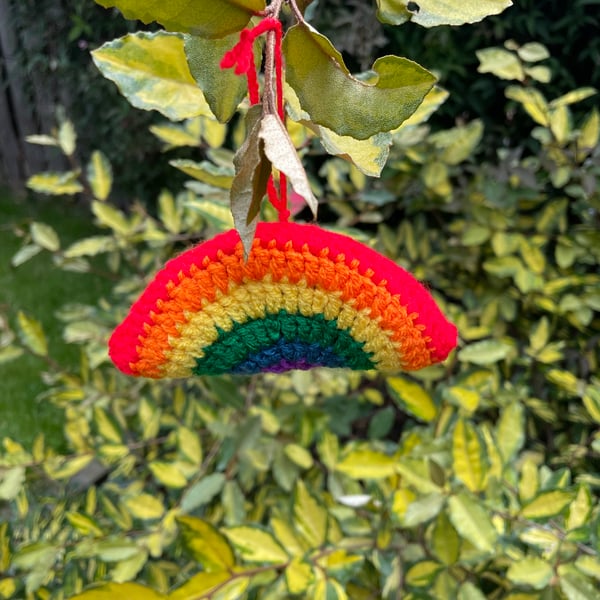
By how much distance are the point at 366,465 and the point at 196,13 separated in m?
0.66

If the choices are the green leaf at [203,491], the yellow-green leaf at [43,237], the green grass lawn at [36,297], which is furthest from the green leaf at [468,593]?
the green grass lawn at [36,297]

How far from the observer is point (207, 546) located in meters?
0.77

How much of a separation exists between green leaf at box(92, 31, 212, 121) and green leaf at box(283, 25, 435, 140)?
0.24 meters

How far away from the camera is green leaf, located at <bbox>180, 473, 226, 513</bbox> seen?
3.23 feet

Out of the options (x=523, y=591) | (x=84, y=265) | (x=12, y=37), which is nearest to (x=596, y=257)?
(x=523, y=591)

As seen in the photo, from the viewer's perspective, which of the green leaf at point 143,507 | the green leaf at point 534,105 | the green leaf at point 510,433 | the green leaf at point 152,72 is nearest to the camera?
the green leaf at point 152,72

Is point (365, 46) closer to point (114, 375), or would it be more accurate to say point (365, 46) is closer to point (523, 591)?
point (114, 375)

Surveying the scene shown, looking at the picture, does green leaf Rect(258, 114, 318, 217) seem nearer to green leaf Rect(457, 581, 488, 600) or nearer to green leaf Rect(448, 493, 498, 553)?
green leaf Rect(448, 493, 498, 553)

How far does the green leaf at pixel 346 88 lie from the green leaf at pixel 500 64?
2.62ft

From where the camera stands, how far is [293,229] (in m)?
0.43

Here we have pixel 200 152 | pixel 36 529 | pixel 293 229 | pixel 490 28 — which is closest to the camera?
pixel 293 229

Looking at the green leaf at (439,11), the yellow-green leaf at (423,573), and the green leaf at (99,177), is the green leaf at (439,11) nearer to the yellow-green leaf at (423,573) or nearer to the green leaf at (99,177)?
the yellow-green leaf at (423,573)

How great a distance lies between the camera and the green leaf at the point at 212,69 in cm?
39

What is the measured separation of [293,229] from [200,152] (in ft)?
5.66
